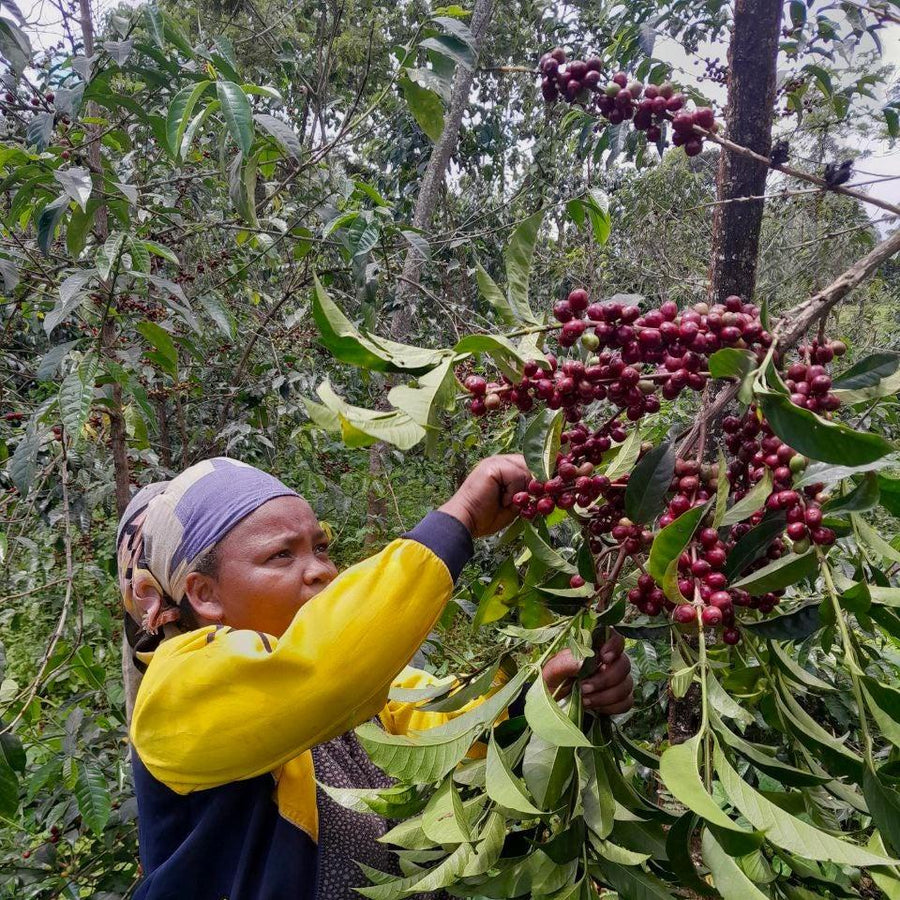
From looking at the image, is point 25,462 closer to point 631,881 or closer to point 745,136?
point 631,881

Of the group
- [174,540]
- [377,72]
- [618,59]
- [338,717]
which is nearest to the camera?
[338,717]

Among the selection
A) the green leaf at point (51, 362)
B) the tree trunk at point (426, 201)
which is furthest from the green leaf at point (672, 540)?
the tree trunk at point (426, 201)

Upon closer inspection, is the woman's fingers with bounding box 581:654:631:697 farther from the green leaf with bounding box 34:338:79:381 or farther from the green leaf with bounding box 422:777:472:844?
the green leaf with bounding box 34:338:79:381

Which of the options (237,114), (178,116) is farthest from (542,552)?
(178,116)

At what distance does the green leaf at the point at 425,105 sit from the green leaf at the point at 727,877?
1.27 m

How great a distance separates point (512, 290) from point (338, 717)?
0.61 meters

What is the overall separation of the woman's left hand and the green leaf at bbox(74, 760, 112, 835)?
1237 millimetres

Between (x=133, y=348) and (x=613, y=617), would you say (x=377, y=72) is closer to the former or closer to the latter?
(x=133, y=348)

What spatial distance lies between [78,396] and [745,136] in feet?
4.55

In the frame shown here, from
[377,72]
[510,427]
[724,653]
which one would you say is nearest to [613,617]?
[724,653]

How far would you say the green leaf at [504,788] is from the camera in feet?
2.06

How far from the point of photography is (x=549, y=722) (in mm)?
616

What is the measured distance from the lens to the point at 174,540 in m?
1.27

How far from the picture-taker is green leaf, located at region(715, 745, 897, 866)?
0.52 m
